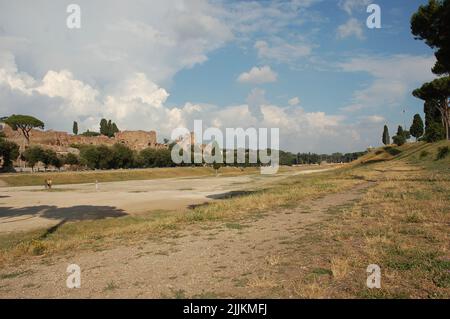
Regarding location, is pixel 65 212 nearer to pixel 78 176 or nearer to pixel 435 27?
pixel 435 27

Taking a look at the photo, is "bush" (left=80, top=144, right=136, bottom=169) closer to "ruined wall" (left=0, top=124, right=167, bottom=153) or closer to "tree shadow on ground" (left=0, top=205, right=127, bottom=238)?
"ruined wall" (left=0, top=124, right=167, bottom=153)

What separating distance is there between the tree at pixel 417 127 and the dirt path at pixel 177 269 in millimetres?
92729

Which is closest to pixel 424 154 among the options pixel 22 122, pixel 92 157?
pixel 92 157

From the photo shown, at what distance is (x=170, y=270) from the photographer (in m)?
8.34

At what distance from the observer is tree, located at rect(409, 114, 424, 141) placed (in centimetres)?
9162

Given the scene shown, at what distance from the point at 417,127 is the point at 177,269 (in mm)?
99149

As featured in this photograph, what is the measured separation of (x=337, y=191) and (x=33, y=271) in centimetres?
2255

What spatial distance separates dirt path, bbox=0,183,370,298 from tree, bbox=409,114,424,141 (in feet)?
304

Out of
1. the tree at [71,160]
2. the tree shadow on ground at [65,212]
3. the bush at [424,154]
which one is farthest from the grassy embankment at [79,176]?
the bush at [424,154]

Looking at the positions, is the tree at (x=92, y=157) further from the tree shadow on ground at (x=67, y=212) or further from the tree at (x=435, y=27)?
the tree at (x=435, y=27)

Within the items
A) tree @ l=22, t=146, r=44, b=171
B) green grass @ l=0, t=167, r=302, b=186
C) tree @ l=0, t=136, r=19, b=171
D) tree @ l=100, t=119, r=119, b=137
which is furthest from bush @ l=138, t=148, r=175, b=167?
tree @ l=100, t=119, r=119, b=137

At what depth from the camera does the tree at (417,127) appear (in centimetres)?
9162

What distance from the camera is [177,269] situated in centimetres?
840
